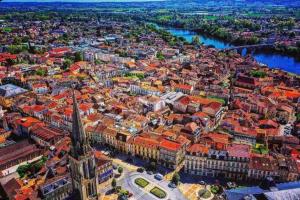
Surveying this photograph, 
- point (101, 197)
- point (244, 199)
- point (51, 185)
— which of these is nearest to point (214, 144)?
point (244, 199)

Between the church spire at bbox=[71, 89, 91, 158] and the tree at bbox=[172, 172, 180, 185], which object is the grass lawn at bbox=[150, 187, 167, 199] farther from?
the church spire at bbox=[71, 89, 91, 158]

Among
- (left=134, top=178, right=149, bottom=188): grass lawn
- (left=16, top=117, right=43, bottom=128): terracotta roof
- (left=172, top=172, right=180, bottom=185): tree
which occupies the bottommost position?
(left=134, top=178, right=149, bottom=188): grass lawn

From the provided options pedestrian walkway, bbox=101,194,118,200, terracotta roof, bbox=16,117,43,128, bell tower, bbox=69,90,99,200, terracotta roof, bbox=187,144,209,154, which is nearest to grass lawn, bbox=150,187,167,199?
pedestrian walkway, bbox=101,194,118,200

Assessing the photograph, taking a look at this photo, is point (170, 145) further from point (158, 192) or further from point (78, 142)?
point (78, 142)

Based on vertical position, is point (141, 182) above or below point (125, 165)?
above

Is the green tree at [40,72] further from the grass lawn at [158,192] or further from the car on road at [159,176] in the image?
the grass lawn at [158,192]

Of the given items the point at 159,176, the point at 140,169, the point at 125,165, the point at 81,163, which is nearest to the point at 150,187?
the point at 159,176
